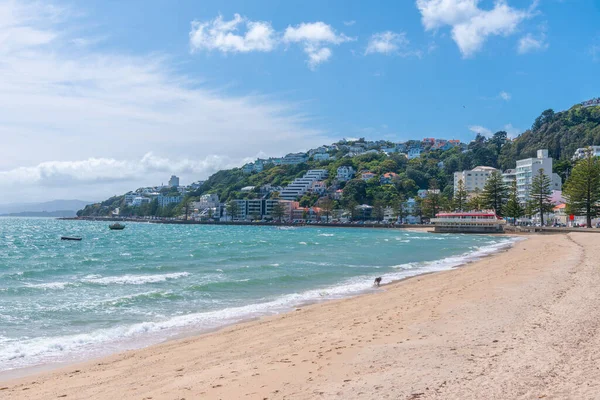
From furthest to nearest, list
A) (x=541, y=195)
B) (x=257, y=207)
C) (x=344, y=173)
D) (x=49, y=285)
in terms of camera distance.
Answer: (x=344, y=173) → (x=257, y=207) → (x=541, y=195) → (x=49, y=285)

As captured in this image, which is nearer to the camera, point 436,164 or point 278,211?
point 278,211

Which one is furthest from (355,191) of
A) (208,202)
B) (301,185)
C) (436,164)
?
(208,202)

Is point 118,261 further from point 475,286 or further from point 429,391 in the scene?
point 429,391

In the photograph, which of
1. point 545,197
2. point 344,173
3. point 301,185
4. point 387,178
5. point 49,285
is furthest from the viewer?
point 344,173

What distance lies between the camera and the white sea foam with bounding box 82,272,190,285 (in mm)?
19031

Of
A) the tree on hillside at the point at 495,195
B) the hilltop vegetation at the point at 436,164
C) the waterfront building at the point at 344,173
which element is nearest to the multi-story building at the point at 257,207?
the hilltop vegetation at the point at 436,164

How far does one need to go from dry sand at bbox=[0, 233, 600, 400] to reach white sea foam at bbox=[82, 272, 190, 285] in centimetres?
916

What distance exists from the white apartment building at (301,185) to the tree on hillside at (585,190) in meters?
95.2

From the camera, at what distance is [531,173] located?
92.5 metres

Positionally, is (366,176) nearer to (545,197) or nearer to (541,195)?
(545,197)

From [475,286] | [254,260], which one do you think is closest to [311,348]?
[475,286]

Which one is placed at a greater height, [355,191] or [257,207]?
[355,191]

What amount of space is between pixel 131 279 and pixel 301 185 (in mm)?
133952

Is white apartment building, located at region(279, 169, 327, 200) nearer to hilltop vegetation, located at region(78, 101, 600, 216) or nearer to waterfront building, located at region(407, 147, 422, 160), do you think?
hilltop vegetation, located at region(78, 101, 600, 216)
